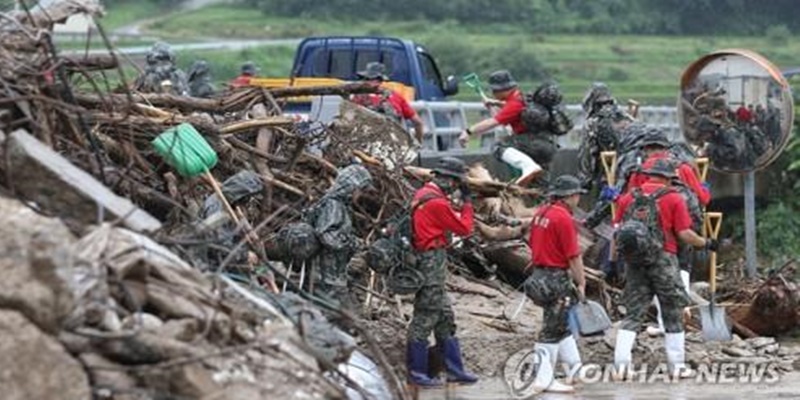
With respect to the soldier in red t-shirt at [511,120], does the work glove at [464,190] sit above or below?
above

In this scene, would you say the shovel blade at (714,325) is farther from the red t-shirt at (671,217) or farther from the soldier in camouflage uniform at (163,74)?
the soldier in camouflage uniform at (163,74)

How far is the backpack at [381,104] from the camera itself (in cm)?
2011

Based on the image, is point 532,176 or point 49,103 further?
point 532,176

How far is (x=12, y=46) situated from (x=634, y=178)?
19.1 ft

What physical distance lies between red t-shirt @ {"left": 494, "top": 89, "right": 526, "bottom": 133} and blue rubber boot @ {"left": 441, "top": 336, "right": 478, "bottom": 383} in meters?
5.61

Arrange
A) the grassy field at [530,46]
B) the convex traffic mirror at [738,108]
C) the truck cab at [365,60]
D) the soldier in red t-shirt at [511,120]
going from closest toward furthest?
the convex traffic mirror at [738,108] < the soldier in red t-shirt at [511,120] < the truck cab at [365,60] < the grassy field at [530,46]

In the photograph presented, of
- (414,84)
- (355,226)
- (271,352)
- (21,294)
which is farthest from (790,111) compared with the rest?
(21,294)

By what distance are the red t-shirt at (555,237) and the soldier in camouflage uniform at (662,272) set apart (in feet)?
1.94

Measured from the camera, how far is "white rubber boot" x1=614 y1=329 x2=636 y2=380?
52.1 ft

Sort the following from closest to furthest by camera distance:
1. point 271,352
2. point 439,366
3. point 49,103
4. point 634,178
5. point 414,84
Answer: point 271,352
point 49,103
point 439,366
point 634,178
point 414,84

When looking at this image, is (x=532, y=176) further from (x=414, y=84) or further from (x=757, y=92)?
(x=414, y=84)

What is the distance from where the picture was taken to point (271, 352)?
10.7 meters

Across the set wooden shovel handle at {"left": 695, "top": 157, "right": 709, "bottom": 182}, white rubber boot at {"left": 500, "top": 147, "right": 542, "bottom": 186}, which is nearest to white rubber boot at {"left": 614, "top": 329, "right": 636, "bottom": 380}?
wooden shovel handle at {"left": 695, "top": 157, "right": 709, "bottom": 182}

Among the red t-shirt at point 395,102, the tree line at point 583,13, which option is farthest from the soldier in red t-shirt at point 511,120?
the tree line at point 583,13
